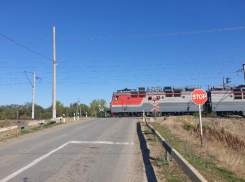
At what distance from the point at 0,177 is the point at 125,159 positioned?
12.6ft

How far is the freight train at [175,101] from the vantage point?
3472 centimetres

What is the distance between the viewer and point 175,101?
3559cm

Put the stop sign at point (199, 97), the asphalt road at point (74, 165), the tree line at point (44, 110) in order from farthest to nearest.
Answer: the tree line at point (44, 110)
the stop sign at point (199, 97)
the asphalt road at point (74, 165)

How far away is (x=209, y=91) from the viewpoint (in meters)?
36.1

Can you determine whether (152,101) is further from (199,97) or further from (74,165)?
(74,165)

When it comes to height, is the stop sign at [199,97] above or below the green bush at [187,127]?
above

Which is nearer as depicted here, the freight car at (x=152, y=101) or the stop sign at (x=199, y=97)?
the stop sign at (x=199, y=97)

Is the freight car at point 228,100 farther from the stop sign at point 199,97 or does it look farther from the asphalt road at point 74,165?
the asphalt road at point 74,165

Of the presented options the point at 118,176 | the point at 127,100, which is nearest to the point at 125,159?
the point at 118,176

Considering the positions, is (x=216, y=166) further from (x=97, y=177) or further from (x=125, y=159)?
A: (x=97, y=177)

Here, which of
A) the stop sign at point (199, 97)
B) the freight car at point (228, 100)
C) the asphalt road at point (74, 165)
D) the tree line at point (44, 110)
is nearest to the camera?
the asphalt road at point (74, 165)

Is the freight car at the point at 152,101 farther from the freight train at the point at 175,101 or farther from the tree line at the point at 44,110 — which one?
the tree line at the point at 44,110

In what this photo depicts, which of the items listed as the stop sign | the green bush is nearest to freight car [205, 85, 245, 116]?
the green bush

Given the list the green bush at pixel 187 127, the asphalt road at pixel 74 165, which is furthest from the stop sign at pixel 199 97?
the green bush at pixel 187 127
